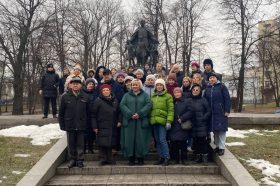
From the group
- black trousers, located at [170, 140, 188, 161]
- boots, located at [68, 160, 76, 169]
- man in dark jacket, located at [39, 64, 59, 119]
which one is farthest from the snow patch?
man in dark jacket, located at [39, 64, 59, 119]

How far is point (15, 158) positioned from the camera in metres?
7.68

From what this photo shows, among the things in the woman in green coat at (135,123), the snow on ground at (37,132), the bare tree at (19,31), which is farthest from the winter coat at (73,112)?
the bare tree at (19,31)

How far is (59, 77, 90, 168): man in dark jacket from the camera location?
696 cm

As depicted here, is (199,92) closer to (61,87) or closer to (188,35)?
(61,87)

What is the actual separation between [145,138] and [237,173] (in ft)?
6.18

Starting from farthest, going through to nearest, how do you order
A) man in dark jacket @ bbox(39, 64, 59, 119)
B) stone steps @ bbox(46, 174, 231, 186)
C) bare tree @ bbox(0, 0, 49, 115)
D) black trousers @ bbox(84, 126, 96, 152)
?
1. bare tree @ bbox(0, 0, 49, 115)
2. man in dark jacket @ bbox(39, 64, 59, 119)
3. black trousers @ bbox(84, 126, 96, 152)
4. stone steps @ bbox(46, 174, 231, 186)

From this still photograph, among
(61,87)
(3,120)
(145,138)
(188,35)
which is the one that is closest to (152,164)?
(145,138)

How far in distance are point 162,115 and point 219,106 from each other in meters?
1.20

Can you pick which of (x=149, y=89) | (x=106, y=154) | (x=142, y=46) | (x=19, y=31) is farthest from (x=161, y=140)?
(x=19, y=31)

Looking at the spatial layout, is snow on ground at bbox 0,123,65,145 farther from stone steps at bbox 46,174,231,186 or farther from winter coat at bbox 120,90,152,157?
winter coat at bbox 120,90,152,157

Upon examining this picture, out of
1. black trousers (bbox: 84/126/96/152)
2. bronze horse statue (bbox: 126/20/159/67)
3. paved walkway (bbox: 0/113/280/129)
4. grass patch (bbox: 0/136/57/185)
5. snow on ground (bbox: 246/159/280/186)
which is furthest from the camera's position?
bronze horse statue (bbox: 126/20/159/67)

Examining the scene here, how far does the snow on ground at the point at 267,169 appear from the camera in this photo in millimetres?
6279

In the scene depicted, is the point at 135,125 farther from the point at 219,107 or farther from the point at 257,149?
the point at 257,149

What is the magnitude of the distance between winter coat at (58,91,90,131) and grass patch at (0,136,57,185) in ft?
3.83
